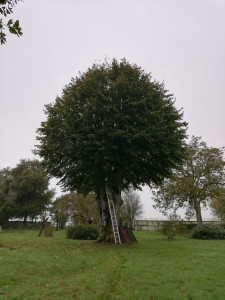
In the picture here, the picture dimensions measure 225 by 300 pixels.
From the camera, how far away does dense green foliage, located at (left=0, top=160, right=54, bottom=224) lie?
44.9 metres

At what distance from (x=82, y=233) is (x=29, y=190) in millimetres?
27261

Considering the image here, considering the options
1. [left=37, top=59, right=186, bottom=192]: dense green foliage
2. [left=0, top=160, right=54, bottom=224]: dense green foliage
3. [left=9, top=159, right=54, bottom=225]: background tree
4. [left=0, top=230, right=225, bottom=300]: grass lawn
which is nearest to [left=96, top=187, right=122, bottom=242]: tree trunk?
[left=37, top=59, right=186, bottom=192]: dense green foliage

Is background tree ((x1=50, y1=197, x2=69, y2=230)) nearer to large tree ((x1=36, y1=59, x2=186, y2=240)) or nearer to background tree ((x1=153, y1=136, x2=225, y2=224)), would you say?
background tree ((x1=153, y1=136, x2=225, y2=224))

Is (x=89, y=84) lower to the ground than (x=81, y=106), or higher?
higher

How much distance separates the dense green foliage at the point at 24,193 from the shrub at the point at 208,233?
97.8ft

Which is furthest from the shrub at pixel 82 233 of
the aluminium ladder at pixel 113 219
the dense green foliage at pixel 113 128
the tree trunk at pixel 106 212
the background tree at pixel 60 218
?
the background tree at pixel 60 218

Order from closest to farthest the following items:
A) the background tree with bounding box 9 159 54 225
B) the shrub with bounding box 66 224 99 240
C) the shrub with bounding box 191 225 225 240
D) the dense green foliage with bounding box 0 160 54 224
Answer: the shrub with bounding box 66 224 99 240, the shrub with bounding box 191 225 225 240, the dense green foliage with bounding box 0 160 54 224, the background tree with bounding box 9 159 54 225

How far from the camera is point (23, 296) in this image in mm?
6180

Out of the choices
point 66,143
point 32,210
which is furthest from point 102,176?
point 32,210

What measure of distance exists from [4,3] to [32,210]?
47898 mm

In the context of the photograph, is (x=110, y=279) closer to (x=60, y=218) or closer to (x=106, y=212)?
(x=106, y=212)

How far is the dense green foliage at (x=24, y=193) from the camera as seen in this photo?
44.9 meters

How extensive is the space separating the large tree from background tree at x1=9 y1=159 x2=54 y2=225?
29413 millimetres

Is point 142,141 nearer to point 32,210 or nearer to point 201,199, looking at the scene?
point 201,199
